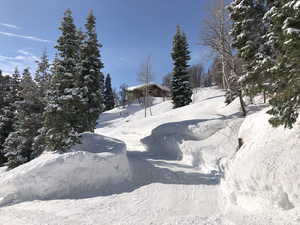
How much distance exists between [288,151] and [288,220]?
182 centimetres

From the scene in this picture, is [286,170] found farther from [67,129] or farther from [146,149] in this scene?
[146,149]

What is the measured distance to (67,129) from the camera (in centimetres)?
888

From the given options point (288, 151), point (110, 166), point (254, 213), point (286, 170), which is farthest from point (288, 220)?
point (110, 166)

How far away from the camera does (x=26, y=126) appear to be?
13.7m

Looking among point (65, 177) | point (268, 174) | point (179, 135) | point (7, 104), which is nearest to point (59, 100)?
point (65, 177)

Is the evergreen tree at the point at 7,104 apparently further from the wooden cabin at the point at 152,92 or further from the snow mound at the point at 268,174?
the wooden cabin at the point at 152,92

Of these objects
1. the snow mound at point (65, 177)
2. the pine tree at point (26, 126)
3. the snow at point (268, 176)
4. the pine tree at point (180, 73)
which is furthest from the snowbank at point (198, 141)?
the pine tree at point (180, 73)

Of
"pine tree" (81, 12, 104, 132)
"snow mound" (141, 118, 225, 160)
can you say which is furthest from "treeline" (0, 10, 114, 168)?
"snow mound" (141, 118, 225, 160)

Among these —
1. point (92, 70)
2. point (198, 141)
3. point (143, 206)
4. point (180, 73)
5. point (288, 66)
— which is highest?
point (180, 73)

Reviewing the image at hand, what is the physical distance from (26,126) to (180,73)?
62.9 feet

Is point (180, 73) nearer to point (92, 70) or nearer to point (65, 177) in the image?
point (92, 70)

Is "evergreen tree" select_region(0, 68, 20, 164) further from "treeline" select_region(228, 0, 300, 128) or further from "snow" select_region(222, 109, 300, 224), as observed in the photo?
"treeline" select_region(228, 0, 300, 128)

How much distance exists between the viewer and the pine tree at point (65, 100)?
8.68m

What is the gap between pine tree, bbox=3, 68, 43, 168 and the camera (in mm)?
13516
